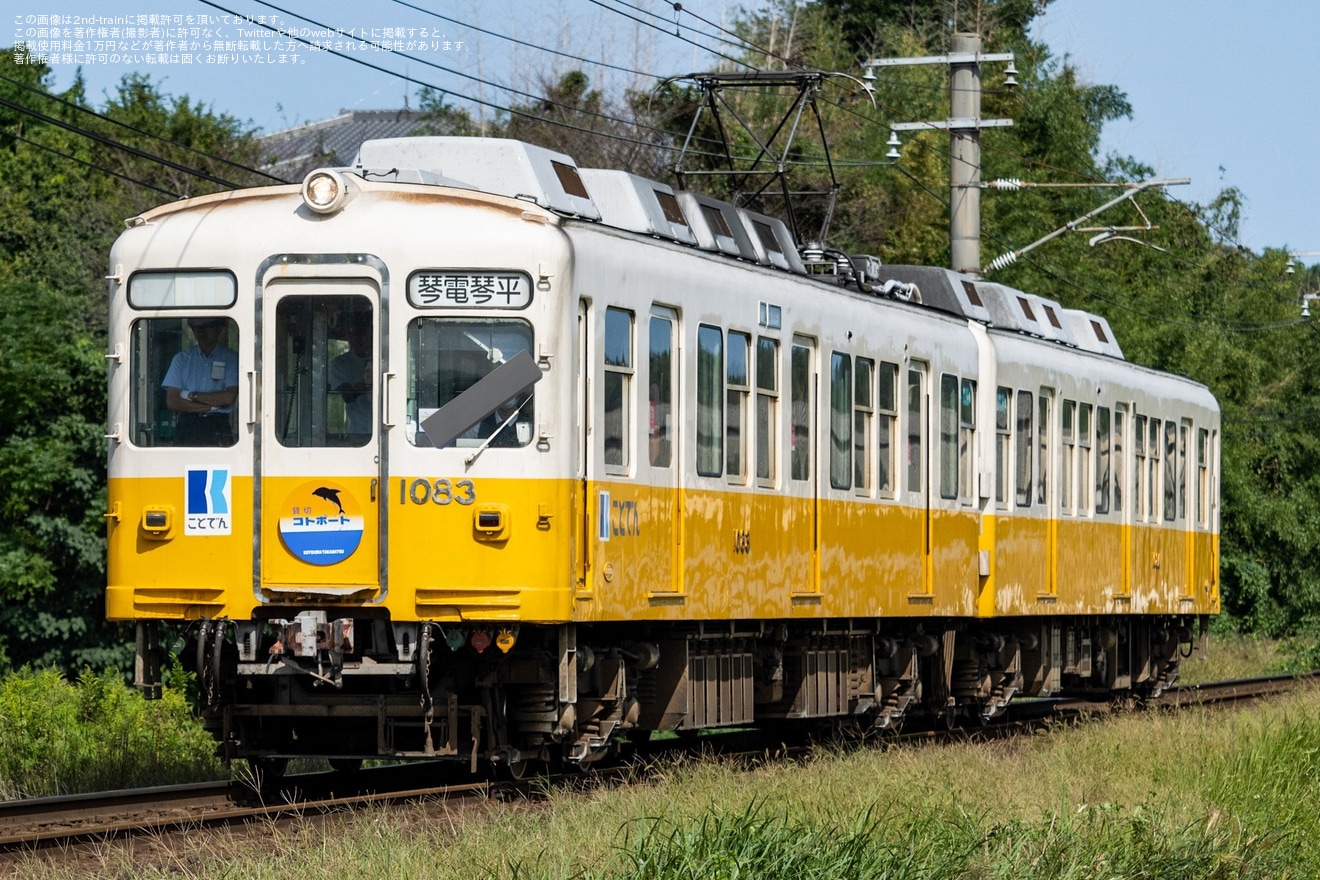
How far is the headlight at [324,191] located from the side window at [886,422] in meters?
5.42

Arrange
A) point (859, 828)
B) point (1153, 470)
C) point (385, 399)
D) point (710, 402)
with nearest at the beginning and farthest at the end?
point (859, 828), point (385, 399), point (710, 402), point (1153, 470)

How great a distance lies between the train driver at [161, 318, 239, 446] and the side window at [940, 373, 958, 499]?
7.08 metres

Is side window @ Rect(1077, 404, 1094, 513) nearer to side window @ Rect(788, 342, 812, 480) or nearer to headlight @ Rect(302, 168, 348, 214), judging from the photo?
side window @ Rect(788, 342, 812, 480)

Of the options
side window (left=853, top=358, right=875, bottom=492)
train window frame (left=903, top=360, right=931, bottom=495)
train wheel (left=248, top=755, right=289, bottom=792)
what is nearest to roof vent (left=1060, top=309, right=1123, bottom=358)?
train window frame (left=903, top=360, right=931, bottom=495)

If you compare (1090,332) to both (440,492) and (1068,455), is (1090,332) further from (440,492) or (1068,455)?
(440,492)

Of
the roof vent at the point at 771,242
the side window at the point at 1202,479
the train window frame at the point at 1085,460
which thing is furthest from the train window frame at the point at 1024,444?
the side window at the point at 1202,479

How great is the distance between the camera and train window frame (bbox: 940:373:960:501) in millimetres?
17281

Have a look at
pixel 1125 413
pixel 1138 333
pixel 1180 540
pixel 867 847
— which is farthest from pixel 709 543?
pixel 1138 333

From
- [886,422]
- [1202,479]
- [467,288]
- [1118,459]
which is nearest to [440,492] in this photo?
[467,288]

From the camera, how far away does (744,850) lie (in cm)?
789

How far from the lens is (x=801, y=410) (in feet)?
47.9

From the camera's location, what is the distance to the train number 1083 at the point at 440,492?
37.2ft

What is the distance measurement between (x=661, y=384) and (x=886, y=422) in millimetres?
3869

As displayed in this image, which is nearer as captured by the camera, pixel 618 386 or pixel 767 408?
pixel 618 386
